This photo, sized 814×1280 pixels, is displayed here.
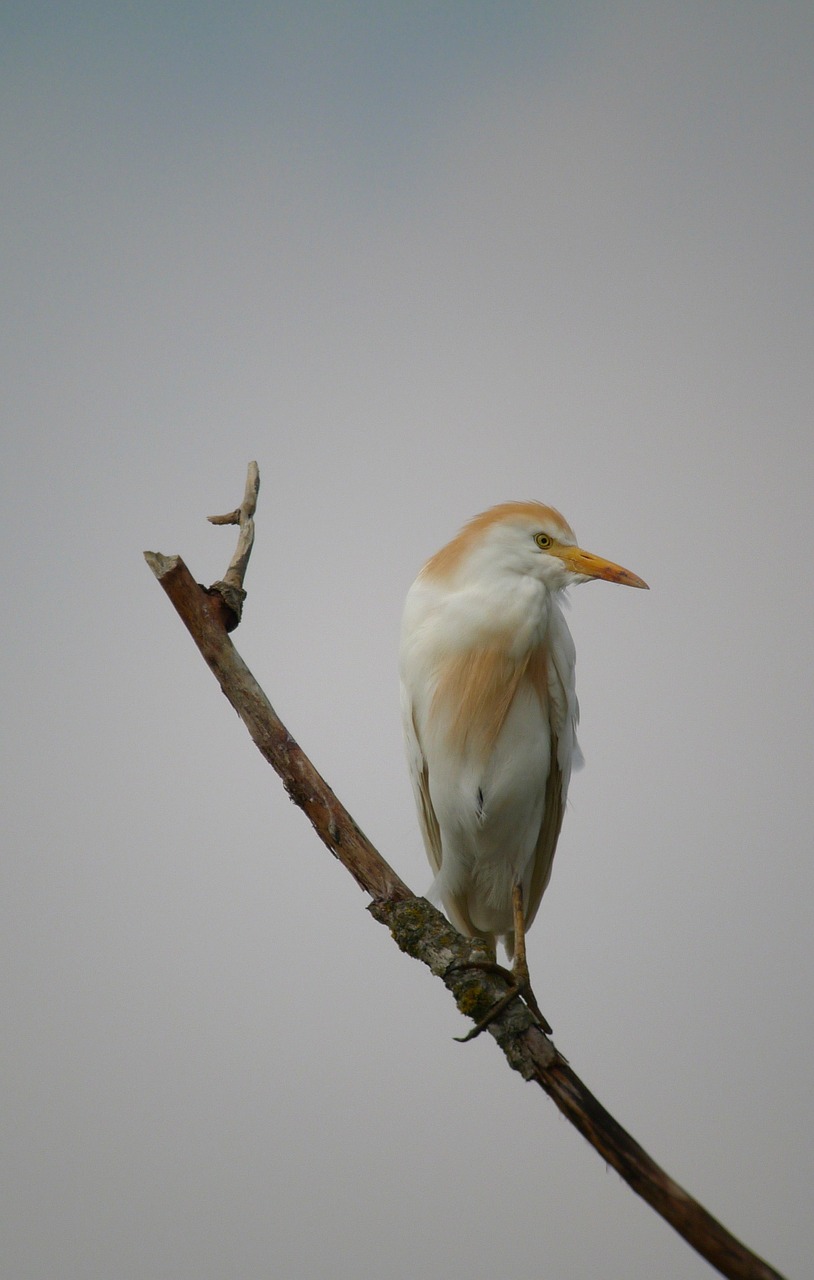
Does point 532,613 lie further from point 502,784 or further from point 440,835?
point 440,835

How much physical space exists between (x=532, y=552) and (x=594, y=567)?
124 millimetres

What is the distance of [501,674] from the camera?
6.63 feet

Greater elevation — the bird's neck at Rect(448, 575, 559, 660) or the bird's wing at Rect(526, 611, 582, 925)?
the bird's neck at Rect(448, 575, 559, 660)

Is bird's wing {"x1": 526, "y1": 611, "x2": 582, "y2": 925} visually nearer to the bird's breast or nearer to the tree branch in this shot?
the bird's breast

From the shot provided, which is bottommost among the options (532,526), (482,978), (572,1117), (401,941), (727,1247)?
(727,1247)

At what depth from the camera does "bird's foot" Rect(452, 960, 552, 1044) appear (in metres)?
1.69

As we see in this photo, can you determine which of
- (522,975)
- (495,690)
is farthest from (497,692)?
(522,975)

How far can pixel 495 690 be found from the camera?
6.66 ft

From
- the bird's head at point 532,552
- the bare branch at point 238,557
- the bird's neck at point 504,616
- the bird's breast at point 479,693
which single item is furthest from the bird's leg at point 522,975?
the bare branch at point 238,557

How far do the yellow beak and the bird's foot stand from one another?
76 cm

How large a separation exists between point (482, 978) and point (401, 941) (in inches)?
5.9

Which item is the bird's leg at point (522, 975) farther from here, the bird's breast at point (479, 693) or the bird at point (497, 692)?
the bird's breast at point (479, 693)

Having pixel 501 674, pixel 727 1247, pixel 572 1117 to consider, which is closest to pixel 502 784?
pixel 501 674

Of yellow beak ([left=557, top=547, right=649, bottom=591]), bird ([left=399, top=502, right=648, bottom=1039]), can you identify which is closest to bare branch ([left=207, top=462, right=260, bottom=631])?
bird ([left=399, top=502, right=648, bottom=1039])
